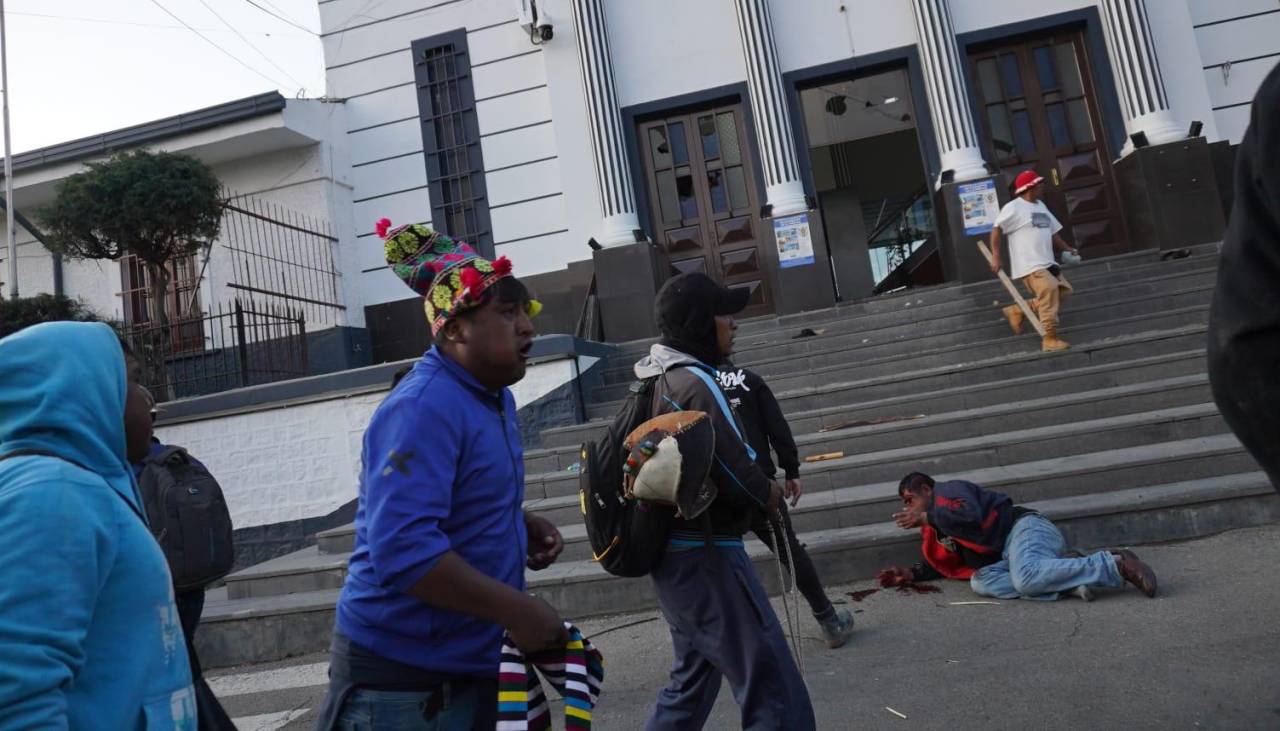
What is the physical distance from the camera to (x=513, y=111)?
489 inches

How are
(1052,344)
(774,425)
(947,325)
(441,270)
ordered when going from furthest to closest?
(947,325) < (1052,344) < (774,425) < (441,270)

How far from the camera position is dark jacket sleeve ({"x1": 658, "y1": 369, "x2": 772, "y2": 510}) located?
115 inches

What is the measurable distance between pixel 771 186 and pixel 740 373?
7.22 metres

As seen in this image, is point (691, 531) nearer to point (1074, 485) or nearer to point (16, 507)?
point (16, 507)

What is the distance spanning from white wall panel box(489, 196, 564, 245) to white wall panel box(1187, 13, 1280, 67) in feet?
29.7

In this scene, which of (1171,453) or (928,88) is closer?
(1171,453)

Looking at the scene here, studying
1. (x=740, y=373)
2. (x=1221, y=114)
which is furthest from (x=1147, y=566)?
(x=1221, y=114)

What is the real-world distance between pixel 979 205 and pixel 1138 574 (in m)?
7.13

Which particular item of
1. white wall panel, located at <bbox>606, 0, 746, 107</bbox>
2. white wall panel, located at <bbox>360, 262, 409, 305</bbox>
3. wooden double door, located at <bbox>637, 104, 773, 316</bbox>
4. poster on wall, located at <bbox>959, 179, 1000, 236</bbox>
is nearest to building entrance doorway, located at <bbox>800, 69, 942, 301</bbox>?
white wall panel, located at <bbox>606, 0, 746, 107</bbox>

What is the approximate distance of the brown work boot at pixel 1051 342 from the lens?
7.92 meters

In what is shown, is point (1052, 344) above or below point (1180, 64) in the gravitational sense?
below

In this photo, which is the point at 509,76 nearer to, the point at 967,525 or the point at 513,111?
the point at 513,111

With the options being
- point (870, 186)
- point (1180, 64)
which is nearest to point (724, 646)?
point (1180, 64)

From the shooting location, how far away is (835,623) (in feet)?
15.1
